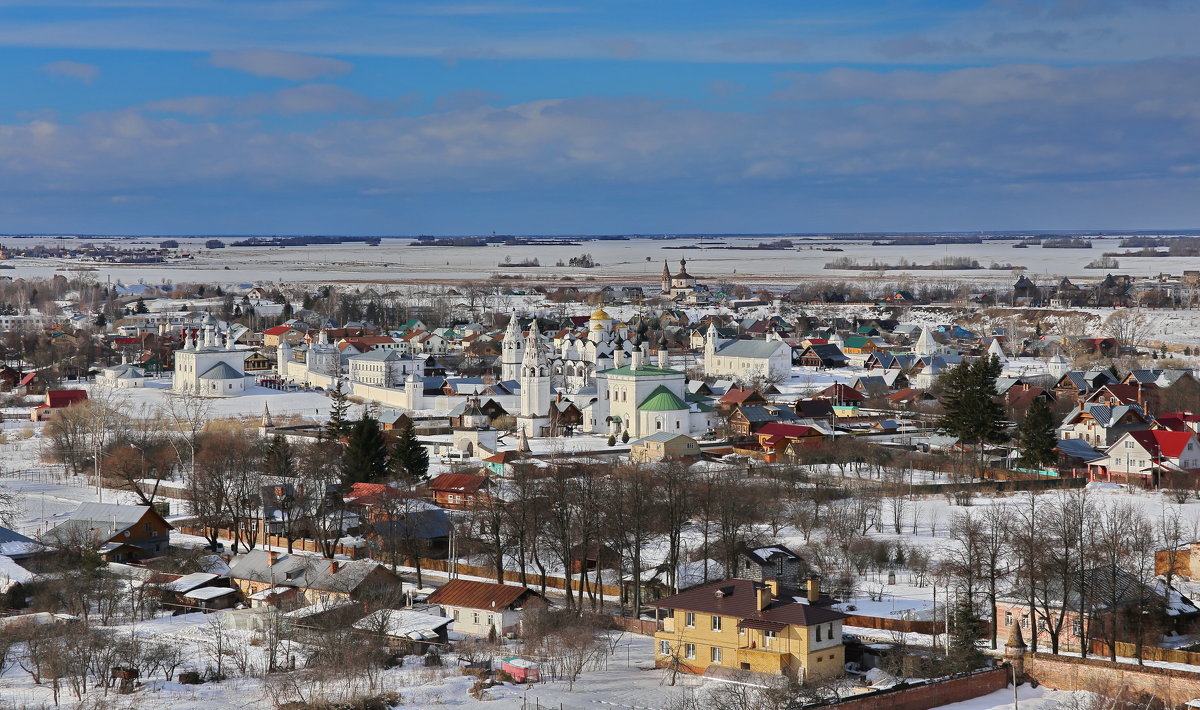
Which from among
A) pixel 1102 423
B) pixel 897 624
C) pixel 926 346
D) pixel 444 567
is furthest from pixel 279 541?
pixel 926 346

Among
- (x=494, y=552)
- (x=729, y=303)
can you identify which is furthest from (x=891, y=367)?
(x=729, y=303)

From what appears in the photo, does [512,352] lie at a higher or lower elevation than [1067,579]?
higher

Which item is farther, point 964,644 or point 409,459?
point 409,459

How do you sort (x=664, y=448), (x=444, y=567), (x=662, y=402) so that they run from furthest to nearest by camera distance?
1. (x=662, y=402)
2. (x=664, y=448)
3. (x=444, y=567)

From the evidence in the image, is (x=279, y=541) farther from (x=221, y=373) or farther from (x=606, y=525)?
(x=221, y=373)

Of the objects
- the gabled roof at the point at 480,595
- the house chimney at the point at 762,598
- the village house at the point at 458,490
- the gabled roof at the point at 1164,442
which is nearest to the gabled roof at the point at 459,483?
the village house at the point at 458,490

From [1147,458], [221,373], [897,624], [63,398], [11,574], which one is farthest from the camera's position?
[221,373]

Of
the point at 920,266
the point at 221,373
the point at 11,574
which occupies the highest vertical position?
the point at 920,266

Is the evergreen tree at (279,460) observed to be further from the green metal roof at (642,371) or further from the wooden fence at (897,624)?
the wooden fence at (897,624)
